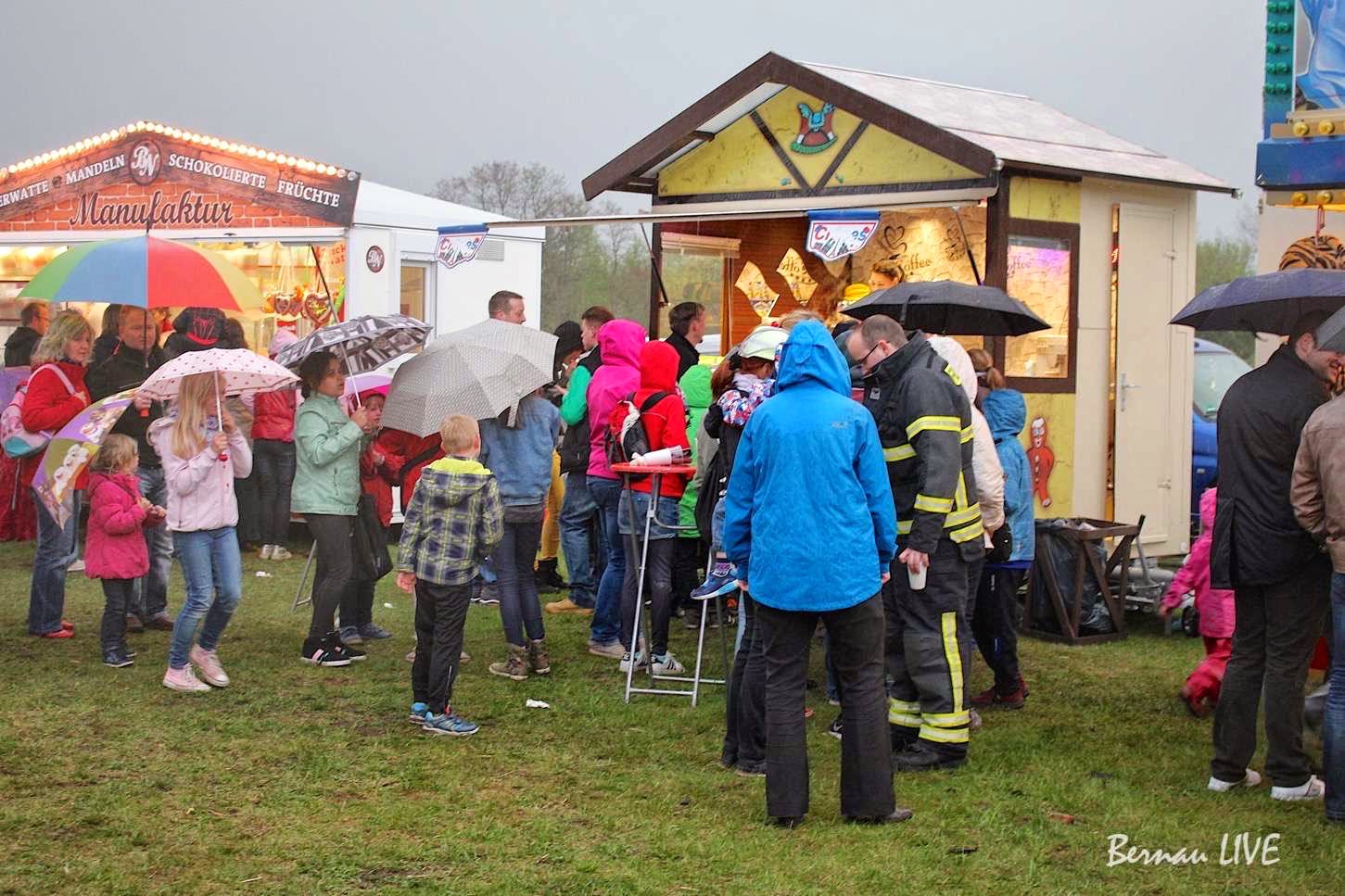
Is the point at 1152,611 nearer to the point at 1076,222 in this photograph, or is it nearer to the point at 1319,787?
the point at 1076,222

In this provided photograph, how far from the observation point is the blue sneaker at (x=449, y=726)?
21.7 feet

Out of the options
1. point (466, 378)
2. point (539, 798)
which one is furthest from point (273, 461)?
point (539, 798)

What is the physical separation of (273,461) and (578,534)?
435 centimetres

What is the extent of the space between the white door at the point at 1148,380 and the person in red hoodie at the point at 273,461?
22.7 feet

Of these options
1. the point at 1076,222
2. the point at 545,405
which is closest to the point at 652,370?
the point at 545,405

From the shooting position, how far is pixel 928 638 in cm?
612

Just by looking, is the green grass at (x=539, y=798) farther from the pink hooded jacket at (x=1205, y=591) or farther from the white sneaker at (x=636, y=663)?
the pink hooded jacket at (x=1205, y=591)

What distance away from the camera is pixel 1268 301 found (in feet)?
20.2

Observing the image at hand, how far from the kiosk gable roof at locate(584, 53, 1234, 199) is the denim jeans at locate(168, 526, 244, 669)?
540 centimetres

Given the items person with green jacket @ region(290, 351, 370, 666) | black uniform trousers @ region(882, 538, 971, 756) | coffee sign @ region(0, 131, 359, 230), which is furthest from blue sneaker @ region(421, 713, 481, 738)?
coffee sign @ region(0, 131, 359, 230)

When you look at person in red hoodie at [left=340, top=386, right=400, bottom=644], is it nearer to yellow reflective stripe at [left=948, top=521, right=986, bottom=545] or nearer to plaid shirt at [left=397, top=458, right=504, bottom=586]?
plaid shirt at [left=397, top=458, right=504, bottom=586]

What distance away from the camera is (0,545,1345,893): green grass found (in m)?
4.81

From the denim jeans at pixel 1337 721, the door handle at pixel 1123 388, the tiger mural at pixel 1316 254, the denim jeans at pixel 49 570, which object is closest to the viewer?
the denim jeans at pixel 1337 721

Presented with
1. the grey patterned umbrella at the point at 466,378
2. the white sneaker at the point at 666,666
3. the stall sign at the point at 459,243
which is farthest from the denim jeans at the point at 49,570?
the stall sign at the point at 459,243
